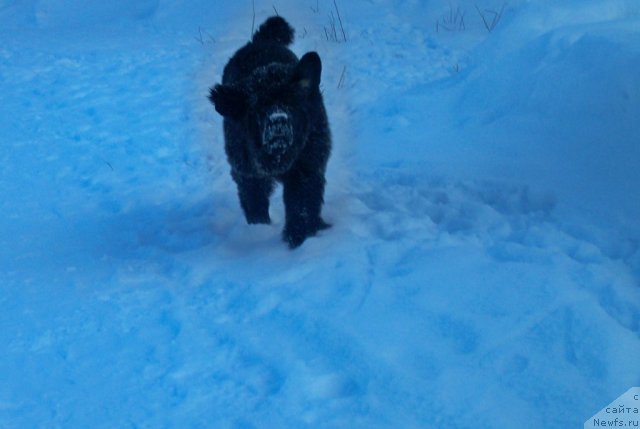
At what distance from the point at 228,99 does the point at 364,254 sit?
1.30 metres

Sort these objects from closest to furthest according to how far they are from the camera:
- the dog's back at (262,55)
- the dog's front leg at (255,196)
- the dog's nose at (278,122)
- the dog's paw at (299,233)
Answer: the dog's nose at (278,122) → the dog's paw at (299,233) → the dog's front leg at (255,196) → the dog's back at (262,55)

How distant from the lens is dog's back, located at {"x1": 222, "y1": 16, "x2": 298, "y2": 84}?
496 centimetres

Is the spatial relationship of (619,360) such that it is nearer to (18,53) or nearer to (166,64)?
(166,64)

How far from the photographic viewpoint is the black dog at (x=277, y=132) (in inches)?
161

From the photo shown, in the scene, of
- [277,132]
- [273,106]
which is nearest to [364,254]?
[277,132]

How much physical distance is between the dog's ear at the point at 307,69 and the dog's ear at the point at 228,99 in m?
0.37

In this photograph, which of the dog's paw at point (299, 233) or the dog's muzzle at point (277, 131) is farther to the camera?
the dog's paw at point (299, 233)

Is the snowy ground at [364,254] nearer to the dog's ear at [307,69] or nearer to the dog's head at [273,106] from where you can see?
the dog's head at [273,106]

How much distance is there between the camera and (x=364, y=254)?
421 centimetres

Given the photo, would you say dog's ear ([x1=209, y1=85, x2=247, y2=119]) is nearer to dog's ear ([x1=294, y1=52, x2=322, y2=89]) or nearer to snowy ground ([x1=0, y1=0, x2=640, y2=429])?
dog's ear ([x1=294, y1=52, x2=322, y2=89])

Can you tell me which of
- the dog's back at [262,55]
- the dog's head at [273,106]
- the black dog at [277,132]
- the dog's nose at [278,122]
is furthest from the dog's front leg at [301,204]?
the dog's back at [262,55]

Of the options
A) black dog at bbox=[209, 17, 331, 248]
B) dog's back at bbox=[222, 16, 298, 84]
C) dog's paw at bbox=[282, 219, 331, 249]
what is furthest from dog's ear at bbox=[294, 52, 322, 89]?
dog's paw at bbox=[282, 219, 331, 249]

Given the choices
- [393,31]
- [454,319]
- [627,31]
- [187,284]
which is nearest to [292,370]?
[454,319]

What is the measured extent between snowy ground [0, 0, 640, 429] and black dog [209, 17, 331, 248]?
0.79ft
